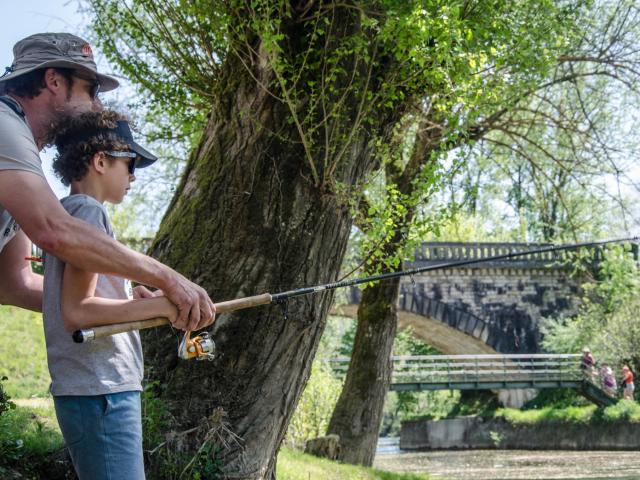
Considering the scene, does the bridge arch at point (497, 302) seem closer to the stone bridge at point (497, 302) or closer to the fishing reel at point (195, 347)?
the stone bridge at point (497, 302)

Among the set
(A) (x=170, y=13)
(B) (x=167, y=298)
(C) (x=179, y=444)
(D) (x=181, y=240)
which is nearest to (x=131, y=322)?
(B) (x=167, y=298)

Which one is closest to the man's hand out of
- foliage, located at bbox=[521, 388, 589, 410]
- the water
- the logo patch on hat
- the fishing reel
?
the fishing reel

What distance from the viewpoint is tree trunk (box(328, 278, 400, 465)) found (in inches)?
444

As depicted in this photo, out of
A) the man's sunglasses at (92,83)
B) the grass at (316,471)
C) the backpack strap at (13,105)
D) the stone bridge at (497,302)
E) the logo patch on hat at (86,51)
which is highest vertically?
the stone bridge at (497,302)

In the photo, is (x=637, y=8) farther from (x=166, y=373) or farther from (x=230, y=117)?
(x=166, y=373)

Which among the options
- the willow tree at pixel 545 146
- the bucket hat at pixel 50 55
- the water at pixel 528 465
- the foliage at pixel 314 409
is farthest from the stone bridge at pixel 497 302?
the bucket hat at pixel 50 55

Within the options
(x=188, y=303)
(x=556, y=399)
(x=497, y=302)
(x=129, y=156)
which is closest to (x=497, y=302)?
(x=497, y=302)

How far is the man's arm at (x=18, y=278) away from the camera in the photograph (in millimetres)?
2889

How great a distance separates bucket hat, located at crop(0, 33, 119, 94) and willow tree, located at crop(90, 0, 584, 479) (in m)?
2.15

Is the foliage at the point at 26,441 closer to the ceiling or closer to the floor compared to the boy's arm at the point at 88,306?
closer to the floor

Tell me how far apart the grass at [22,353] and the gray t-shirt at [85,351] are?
7.37 metres

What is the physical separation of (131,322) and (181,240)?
109 inches

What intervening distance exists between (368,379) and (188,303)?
9.20 meters

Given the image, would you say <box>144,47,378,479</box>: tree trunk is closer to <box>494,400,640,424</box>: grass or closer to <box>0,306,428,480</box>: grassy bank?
<box>0,306,428,480</box>: grassy bank
